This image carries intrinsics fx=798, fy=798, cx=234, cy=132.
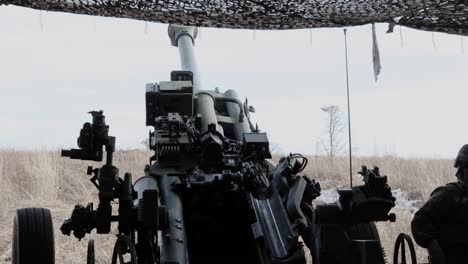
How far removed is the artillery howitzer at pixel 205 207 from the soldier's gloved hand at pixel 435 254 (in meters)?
0.27

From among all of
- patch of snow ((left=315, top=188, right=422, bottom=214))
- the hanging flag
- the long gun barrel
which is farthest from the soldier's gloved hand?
patch of snow ((left=315, top=188, right=422, bottom=214))

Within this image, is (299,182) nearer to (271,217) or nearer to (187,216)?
(271,217)

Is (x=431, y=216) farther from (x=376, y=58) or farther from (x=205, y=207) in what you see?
(x=205, y=207)

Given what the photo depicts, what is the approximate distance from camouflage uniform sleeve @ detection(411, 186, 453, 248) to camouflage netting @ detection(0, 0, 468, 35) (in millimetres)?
1223

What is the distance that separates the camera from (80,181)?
44.5 ft

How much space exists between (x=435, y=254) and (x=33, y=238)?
2.45 m

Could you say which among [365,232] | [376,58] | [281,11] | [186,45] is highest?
[186,45]

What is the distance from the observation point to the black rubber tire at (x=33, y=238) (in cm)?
495

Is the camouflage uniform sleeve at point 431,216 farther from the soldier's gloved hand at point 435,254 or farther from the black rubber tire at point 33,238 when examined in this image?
the black rubber tire at point 33,238

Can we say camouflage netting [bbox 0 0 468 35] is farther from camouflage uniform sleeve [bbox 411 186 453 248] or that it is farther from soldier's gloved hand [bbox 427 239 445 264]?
soldier's gloved hand [bbox 427 239 445 264]

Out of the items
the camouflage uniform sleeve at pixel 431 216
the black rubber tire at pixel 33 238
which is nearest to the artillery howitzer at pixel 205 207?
the black rubber tire at pixel 33 238

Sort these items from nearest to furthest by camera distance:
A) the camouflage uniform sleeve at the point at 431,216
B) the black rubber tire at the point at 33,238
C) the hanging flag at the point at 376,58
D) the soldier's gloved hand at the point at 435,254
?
the soldier's gloved hand at the point at 435,254, the camouflage uniform sleeve at the point at 431,216, the black rubber tire at the point at 33,238, the hanging flag at the point at 376,58

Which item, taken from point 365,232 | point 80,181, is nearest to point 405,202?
point 80,181

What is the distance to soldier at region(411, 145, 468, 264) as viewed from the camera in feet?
15.7
